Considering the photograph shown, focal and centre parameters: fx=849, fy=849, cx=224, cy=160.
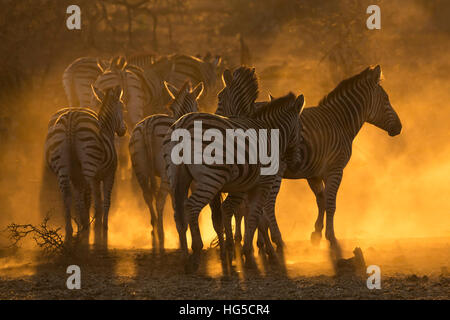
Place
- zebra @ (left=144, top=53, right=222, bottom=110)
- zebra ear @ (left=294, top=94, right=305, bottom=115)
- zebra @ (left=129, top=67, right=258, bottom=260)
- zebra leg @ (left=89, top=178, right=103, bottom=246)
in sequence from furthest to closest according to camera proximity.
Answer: zebra @ (left=144, top=53, right=222, bottom=110)
zebra leg @ (left=89, top=178, right=103, bottom=246)
zebra @ (left=129, top=67, right=258, bottom=260)
zebra ear @ (left=294, top=94, right=305, bottom=115)

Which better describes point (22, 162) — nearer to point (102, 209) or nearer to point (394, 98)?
point (102, 209)

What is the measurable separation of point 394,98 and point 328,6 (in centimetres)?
520

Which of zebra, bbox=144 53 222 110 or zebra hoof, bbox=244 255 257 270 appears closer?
zebra hoof, bbox=244 255 257 270

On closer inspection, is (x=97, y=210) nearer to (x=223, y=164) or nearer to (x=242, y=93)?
(x=242, y=93)

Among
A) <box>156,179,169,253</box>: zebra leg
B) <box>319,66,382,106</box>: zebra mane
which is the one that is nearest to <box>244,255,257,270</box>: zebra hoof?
<box>156,179,169,253</box>: zebra leg

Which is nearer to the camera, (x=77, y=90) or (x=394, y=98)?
(x=77, y=90)

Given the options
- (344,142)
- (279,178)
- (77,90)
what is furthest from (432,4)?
(279,178)

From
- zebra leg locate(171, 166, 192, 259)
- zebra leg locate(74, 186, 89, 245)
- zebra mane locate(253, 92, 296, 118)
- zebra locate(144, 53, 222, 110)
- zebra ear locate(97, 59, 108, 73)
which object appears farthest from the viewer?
zebra locate(144, 53, 222, 110)

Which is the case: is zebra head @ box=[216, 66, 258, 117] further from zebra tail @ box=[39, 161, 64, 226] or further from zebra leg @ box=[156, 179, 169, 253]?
zebra tail @ box=[39, 161, 64, 226]

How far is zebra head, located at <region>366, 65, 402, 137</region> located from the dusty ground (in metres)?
2.44

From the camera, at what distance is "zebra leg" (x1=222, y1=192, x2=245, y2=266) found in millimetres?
9094

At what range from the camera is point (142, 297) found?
741cm

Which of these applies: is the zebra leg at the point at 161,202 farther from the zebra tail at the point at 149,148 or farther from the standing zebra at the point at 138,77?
the standing zebra at the point at 138,77

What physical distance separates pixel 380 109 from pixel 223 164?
180 inches
